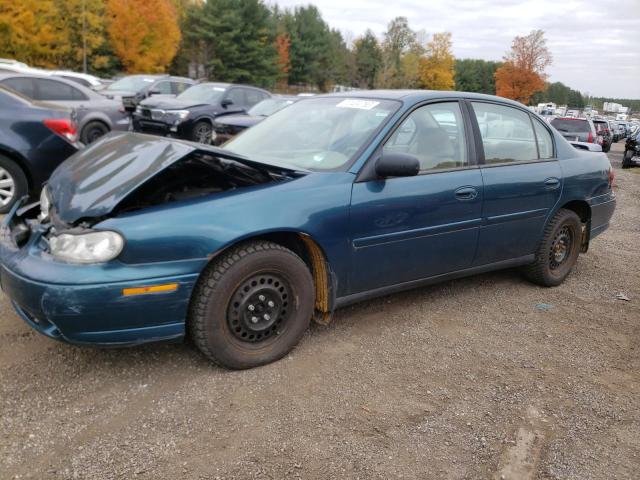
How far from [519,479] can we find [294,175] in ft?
6.35

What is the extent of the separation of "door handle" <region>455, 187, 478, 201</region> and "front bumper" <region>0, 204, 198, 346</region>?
194 centimetres

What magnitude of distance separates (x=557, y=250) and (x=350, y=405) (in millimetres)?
2864

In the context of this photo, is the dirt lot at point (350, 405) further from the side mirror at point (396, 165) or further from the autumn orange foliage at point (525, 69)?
the autumn orange foliage at point (525, 69)

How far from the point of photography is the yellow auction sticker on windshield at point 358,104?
3.74 meters

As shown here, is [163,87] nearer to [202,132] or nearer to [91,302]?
[202,132]

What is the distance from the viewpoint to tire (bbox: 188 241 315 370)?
2.82m

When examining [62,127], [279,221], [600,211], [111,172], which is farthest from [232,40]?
[279,221]

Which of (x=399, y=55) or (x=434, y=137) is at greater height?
(x=399, y=55)

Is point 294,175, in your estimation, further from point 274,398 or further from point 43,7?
point 43,7

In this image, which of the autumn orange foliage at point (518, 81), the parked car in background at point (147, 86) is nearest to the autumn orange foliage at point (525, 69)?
the autumn orange foliage at point (518, 81)

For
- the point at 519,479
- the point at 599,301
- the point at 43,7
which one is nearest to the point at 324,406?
the point at 519,479

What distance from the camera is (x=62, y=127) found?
589 centimetres

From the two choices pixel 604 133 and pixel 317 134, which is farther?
pixel 604 133

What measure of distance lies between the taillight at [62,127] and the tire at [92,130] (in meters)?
4.01
